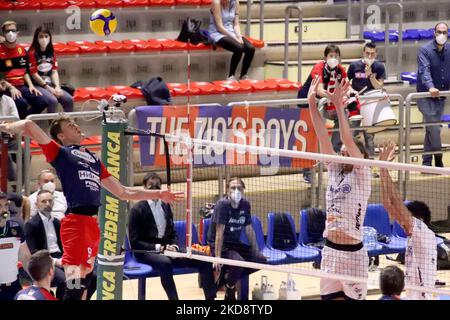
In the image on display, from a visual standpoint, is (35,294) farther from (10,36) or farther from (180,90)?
(180,90)

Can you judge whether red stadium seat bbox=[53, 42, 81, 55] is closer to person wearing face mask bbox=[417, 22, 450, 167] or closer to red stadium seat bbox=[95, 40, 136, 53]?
red stadium seat bbox=[95, 40, 136, 53]

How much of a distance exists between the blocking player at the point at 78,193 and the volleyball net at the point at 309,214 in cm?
73

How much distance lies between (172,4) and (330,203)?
855cm

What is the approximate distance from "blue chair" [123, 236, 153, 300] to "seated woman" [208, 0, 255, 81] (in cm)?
530

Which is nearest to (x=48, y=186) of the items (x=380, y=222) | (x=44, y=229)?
(x=44, y=229)

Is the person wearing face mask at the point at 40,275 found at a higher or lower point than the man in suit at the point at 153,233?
higher

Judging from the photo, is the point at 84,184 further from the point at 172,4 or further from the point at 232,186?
the point at 172,4

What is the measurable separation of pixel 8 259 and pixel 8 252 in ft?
0.23

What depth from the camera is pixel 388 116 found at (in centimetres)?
1539

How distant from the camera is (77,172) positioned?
10.2 metres

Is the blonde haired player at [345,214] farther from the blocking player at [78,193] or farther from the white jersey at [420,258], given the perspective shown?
the blocking player at [78,193]

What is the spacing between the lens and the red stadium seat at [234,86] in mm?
16812

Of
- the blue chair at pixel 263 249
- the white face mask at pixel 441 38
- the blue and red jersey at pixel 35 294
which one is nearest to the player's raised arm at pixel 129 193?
the blue and red jersey at pixel 35 294
